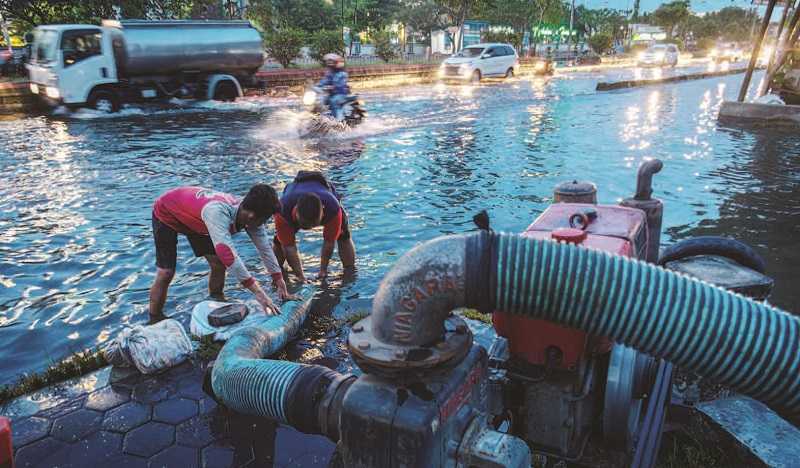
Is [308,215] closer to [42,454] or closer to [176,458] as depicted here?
[176,458]

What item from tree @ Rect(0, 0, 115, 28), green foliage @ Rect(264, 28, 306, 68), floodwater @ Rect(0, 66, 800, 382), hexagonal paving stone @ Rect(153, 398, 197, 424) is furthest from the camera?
green foliage @ Rect(264, 28, 306, 68)

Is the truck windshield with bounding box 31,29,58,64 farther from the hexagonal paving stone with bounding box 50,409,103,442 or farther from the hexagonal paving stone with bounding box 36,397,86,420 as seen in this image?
the hexagonal paving stone with bounding box 50,409,103,442

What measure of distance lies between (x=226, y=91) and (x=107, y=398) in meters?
19.0

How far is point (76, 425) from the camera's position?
3402mm

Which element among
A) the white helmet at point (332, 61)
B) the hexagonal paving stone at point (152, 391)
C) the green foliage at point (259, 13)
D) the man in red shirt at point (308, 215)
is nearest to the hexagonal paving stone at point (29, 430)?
the hexagonal paving stone at point (152, 391)

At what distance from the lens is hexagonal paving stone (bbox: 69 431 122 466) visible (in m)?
3.10

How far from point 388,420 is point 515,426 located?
1.03 meters

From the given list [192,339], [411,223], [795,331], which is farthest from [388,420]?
[411,223]

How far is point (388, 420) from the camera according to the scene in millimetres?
1776

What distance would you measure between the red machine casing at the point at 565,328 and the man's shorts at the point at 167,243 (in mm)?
3360

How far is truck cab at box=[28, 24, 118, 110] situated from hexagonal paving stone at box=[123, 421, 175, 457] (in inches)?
654

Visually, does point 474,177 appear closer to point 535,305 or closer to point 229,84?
point 535,305

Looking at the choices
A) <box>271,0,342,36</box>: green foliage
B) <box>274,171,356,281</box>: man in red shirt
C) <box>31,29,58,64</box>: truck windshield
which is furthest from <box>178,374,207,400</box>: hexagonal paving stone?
<box>271,0,342,36</box>: green foliage

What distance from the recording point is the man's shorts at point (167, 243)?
15.9ft
